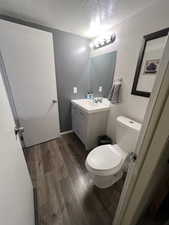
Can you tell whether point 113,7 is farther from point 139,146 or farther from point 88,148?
point 88,148

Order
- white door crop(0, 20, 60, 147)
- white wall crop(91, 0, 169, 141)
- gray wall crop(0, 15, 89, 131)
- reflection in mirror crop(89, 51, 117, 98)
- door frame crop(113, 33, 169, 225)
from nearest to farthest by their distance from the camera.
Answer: door frame crop(113, 33, 169, 225) → white wall crop(91, 0, 169, 141) → white door crop(0, 20, 60, 147) → reflection in mirror crop(89, 51, 117, 98) → gray wall crop(0, 15, 89, 131)

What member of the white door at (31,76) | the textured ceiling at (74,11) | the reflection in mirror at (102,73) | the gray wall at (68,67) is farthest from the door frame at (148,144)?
the gray wall at (68,67)

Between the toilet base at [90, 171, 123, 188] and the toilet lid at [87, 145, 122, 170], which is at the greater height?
the toilet lid at [87, 145, 122, 170]

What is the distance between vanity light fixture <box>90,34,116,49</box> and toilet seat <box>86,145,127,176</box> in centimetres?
169

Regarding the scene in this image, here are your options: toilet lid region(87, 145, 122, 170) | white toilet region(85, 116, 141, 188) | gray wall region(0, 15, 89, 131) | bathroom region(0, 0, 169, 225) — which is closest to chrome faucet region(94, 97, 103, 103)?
bathroom region(0, 0, 169, 225)

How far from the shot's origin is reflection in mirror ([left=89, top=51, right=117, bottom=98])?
1.71m

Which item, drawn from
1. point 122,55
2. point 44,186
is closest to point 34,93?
point 44,186

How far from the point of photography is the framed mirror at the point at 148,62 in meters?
1.03

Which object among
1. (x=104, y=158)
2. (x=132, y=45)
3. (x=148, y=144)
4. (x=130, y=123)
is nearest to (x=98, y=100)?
(x=130, y=123)

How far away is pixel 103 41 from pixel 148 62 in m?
0.98

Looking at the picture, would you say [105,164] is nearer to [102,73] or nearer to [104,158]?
[104,158]

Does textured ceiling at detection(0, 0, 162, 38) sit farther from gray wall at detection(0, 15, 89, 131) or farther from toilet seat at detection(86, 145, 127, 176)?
toilet seat at detection(86, 145, 127, 176)

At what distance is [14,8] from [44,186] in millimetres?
2338

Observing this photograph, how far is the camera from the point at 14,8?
125cm
